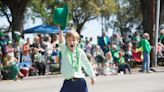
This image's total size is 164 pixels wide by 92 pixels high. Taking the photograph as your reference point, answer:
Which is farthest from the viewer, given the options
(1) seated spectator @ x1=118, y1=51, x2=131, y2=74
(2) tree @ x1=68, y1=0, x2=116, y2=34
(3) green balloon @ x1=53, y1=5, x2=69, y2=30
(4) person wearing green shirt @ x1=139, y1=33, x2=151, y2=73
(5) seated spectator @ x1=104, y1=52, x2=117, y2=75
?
(2) tree @ x1=68, y1=0, x2=116, y2=34

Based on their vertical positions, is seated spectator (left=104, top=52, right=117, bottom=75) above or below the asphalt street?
above

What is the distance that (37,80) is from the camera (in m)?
18.2

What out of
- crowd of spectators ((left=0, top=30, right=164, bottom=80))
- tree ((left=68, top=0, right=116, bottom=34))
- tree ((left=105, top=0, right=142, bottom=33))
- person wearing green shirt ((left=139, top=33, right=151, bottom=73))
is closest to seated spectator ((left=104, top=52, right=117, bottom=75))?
crowd of spectators ((left=0, top=30, right=164, bottom=80))

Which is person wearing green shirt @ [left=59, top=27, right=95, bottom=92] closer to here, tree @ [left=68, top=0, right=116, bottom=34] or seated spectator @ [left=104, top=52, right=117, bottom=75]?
seated spectator @ [left=104, top=52, right=117, bottom=75]

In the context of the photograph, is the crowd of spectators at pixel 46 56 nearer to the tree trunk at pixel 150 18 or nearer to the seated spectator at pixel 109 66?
the seated spectator at pixel 109 66

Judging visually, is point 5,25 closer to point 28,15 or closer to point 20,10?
point 28,15

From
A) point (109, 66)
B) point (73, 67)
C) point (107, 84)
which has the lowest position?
point (107, 84)

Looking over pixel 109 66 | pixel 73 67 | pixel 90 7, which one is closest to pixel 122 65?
pixel 109 66

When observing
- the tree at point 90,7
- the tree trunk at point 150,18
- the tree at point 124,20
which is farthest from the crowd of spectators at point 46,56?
the tree at point 124,20

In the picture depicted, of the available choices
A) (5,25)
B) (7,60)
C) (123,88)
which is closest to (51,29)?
(7,60)

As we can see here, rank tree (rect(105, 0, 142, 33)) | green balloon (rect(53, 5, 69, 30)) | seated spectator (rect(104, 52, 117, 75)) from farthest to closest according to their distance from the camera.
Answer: tree (rect(105, 0, 142, 33)) → seated spectator (rect(104, 52, 117, 75)) → green balloon (rect(53, 5, 69, 30))

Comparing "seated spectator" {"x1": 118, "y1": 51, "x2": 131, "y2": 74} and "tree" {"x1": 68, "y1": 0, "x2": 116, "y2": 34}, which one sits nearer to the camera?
"seated spectator" {"x1": 118, "y1": 51, "x2": 131, "y2": 74}

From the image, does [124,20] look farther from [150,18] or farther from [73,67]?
[73,67]

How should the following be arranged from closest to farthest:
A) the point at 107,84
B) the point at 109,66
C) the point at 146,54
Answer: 1. the point at 107,84
2. the point at 109,66
3. the point at 146,54
